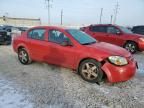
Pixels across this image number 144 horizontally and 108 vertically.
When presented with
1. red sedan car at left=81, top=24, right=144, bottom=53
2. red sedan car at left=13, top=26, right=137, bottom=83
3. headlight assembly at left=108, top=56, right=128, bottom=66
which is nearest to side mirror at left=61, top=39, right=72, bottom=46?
red sedan car at left=13, top=26, right=137, bottom=83

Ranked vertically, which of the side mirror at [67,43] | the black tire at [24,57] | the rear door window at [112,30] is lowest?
the black tire at [24,57]

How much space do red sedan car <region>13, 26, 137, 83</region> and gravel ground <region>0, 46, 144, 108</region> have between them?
1.12 feet

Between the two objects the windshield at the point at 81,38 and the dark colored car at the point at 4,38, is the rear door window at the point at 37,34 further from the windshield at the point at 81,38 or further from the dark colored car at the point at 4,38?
the dark colored car at the point at 4,38

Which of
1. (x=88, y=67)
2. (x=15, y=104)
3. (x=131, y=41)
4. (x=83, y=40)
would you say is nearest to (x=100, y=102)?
(x=88, y=67)

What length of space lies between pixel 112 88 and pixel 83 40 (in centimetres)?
177

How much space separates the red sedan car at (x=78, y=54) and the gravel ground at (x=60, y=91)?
1.12 ft

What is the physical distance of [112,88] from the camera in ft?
15.9

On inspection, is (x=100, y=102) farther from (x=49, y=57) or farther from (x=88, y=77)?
(x=49, y=57)

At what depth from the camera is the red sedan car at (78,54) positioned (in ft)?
15.9

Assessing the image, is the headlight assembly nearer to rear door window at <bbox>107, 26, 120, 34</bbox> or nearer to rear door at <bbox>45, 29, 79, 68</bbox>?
rear door at <bbox>45, 29, 79, 68</bbox>

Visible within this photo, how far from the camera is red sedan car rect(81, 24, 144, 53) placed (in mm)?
10219

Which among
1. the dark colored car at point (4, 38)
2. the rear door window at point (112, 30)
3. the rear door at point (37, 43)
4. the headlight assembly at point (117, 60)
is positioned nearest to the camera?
the headlight assembly at point (117, 60)

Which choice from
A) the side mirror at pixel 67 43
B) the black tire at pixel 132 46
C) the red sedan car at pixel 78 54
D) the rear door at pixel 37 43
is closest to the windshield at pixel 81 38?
the red sedan car at pixel 78 54

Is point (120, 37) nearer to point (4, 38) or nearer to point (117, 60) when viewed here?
point (117, 60)
